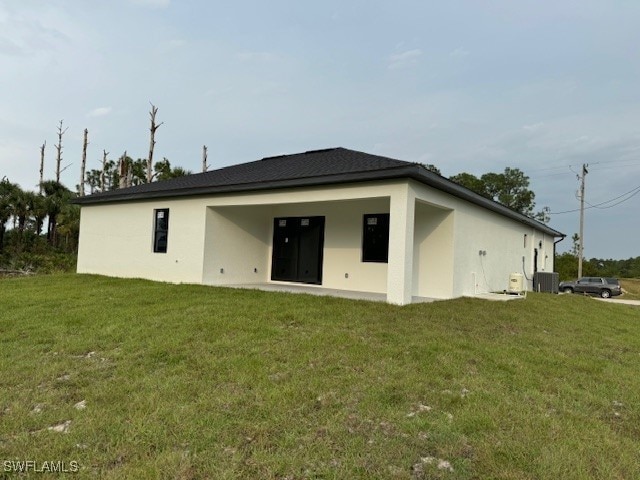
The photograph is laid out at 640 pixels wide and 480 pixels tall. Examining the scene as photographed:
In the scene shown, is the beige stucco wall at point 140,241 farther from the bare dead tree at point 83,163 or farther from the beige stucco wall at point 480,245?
the bare dead tree at point 83,163

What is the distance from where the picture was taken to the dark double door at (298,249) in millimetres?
11289

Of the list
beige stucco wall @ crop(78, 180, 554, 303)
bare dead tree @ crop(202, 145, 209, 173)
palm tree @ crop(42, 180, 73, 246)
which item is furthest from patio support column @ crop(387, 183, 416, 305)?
bare dead tree @ crop(202, 145, 209, 173)

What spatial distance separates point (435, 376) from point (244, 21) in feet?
37.5

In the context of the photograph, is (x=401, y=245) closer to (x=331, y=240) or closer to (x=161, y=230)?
(x=331, y=240)

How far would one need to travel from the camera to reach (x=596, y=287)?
22188 millimetres

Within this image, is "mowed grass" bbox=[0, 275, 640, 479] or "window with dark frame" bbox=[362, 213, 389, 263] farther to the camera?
"window with dark frame" bbox=[362, 213, 389, 263]

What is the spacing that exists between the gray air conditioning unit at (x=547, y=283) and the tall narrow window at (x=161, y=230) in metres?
13.2

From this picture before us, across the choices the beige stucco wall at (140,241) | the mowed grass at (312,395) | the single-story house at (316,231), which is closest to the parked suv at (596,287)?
the single-story house at (316,231)

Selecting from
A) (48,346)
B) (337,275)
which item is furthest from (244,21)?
(48,346)

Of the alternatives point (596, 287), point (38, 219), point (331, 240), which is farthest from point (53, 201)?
point (596, 287)

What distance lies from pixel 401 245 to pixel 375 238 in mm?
2783

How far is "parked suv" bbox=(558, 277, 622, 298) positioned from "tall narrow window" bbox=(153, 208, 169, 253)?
21.3 metres

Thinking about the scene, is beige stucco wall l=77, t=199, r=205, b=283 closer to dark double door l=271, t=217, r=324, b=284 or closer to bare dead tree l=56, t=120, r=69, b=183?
dark double door l=271, t=217, r=324, b=284

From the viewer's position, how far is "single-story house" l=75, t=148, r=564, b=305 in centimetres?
808
